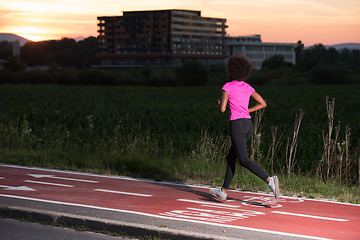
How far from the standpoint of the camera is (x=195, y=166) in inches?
413

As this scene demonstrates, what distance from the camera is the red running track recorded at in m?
6.37

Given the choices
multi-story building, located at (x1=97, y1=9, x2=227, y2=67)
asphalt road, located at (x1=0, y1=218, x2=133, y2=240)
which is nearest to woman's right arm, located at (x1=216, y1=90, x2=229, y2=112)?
asphalt road, located at (x1=0, y1=218, x2=133, y2=240)

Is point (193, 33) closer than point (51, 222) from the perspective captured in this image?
No

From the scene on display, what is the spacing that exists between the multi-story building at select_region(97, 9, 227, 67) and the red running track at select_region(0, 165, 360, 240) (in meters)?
176

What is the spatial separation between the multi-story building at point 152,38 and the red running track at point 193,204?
175785mm

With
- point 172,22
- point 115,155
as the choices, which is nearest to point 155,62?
point 172,22

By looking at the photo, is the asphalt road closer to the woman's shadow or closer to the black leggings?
the black leggings

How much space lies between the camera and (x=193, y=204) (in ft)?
24.7

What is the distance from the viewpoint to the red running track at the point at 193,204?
637 cm

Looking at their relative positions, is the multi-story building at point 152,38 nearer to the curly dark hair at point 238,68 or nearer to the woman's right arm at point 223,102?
the curly dark hair at point 238,68

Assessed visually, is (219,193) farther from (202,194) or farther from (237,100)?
(237,100)

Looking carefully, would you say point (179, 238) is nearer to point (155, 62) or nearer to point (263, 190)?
point (263, 190)

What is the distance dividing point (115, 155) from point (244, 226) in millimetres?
6052

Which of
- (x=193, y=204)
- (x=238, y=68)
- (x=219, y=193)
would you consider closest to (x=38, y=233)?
(x=193, y=204)
